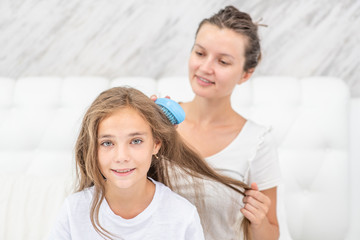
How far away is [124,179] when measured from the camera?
40.1 inches

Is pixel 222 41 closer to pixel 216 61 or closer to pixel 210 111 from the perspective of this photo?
pixel 216 61

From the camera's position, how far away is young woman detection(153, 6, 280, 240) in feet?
4.16

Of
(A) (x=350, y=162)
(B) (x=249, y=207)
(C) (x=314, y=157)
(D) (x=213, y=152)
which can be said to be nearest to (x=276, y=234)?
(B) (x=249, y=207)

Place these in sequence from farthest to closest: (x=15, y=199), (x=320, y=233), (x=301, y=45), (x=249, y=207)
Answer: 1. (x=301, y=45)
2. (x=320, y=233)
3. (x=15, y=199)
4. (x=249, y=207)

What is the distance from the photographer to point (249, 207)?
121 cm

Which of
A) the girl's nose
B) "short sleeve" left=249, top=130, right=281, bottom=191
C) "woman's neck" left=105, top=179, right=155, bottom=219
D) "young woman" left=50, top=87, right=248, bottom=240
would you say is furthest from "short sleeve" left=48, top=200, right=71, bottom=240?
"short sleeve" left=249, top=130, right=281, bottom=191

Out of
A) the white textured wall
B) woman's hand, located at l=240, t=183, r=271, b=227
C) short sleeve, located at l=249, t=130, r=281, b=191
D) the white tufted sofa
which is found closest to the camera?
woman's hand, located at l=240, t=183, r=271, b=227

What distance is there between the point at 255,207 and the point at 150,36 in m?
1.02

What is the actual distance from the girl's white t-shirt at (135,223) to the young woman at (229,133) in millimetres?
179

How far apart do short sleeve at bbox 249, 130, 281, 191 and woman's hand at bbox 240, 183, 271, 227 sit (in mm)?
127

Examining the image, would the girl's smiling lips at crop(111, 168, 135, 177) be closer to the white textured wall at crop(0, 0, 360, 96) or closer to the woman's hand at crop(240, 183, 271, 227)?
the woman's hand at crop(240, 183, 271, 227)

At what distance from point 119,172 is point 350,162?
1.14m

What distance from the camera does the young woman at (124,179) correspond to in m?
1.02

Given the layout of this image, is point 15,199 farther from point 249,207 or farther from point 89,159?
point 249,207
